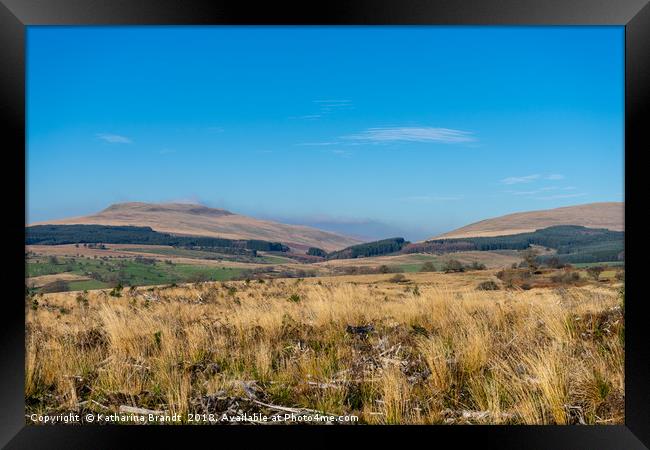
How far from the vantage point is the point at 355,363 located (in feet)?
14.9

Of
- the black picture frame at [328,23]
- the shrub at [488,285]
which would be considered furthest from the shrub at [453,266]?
the black picture frame at [328,23]

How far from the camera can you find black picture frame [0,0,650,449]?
3.30 m

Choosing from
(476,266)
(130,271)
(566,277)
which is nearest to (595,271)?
(566,277)

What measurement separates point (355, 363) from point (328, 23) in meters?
3.00

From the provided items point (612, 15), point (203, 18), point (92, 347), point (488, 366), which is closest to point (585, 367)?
point (488, 366)

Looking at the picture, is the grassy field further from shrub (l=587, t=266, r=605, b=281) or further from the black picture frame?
shrub (l=587, t=266, r=605, b=281)

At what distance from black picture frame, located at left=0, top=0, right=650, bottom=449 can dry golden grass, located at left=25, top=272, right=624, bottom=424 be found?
1.18ft

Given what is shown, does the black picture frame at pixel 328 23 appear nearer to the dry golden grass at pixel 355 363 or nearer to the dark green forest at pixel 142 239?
the dry golden grass at pixel 355 363

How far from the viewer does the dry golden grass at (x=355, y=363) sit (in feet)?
12.6

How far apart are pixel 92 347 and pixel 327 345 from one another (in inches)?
108

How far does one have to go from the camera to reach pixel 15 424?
3.35 metres

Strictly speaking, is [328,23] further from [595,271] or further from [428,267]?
[428,267]

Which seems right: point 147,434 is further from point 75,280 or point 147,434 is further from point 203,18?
point 75,280

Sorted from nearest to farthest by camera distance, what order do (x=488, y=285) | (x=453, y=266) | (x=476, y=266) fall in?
(x=488, y=285), (x=476, y=266), (x=453, y=266)
